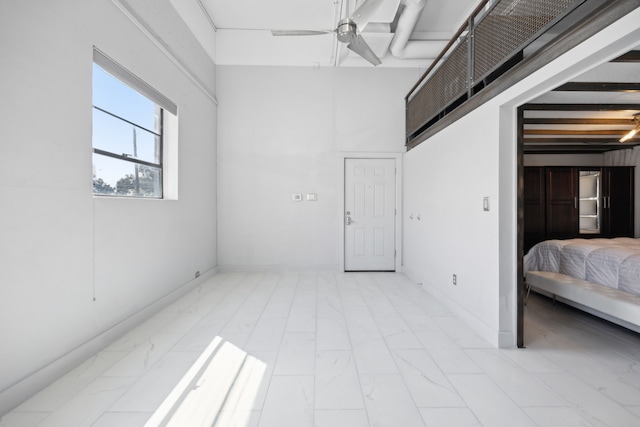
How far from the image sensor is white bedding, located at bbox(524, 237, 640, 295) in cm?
258

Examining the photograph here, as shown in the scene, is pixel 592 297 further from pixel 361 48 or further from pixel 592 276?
pixel 361 48

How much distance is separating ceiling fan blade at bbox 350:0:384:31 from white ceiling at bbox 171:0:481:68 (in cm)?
101

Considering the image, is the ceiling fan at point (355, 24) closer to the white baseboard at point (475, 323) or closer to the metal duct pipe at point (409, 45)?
the metal duct pipe at point (409, 45)

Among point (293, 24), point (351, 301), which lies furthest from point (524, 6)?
point (293, 24)

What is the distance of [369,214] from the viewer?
503 centimetres

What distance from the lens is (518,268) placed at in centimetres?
235

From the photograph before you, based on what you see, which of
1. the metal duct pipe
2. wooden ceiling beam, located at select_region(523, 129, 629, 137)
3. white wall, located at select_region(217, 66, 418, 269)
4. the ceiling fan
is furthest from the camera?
white wall, located at select_region(217, 66, 418, 269)

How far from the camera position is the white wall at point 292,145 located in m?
4.96

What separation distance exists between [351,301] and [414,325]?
901 millimetres

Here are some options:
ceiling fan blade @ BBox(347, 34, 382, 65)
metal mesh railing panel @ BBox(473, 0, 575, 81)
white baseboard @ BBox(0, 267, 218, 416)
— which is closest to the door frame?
ceiling fan blade @ BBox(347, 34, 382, 65)

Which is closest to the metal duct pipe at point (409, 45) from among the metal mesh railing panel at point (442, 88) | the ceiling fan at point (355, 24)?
the metal mesh railing panel at point (442, 88)

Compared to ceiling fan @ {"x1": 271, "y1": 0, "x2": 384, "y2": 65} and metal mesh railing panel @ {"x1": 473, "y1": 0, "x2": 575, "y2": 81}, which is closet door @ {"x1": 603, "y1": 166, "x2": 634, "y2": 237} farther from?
ceiling fan @ {"x1": 271, "y1": 0, "x2": 384, "y2": 65}

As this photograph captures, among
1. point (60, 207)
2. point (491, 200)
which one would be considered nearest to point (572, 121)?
point (491, 200)

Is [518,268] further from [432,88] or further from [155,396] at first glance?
[155,396]
